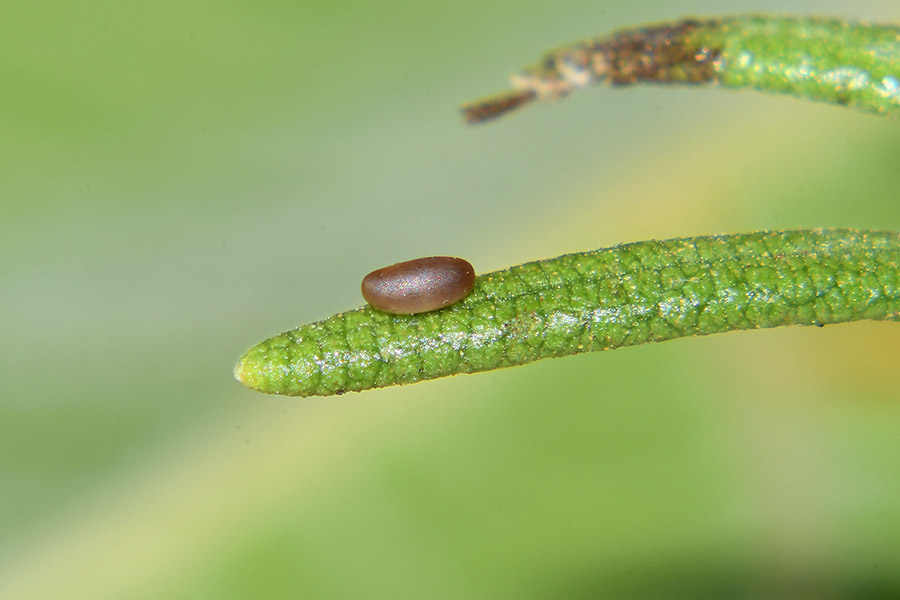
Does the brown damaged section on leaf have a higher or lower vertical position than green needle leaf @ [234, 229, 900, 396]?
higher

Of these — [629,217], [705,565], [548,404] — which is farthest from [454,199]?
[705,565]

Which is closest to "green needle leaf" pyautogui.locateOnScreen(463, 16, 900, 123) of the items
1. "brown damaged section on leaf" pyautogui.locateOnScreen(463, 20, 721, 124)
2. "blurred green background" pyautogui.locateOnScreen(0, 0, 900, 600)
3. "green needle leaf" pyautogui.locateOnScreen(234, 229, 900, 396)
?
"brown damaged section on leaf" pyautogui.locateOnScreen(463, 20, 721, 124)

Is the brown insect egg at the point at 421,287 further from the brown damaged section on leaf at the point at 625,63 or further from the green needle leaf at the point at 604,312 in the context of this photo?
the brown damaged section on leaf at the point at 625,63

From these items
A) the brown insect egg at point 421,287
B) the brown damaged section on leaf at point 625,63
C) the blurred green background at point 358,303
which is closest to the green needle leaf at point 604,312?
the brown insect egg at point 421,287

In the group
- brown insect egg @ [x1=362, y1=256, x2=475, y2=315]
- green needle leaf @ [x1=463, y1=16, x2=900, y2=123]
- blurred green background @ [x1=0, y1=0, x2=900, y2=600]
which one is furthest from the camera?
blurred green background @ [x1=0, y1=0, x2=900, y2=600]

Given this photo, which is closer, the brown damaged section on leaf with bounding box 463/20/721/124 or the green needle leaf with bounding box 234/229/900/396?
the green needle leaf with bounding box 234/229/900/396

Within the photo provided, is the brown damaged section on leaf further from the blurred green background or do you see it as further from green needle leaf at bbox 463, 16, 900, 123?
the blurred green background

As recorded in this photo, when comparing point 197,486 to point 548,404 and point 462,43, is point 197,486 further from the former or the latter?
point 462,43
